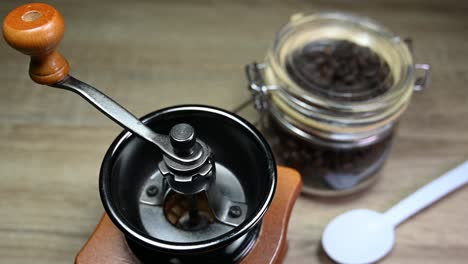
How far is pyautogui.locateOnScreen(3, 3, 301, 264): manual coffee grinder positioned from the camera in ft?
1.50

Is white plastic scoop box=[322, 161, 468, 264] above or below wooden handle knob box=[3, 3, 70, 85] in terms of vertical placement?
below

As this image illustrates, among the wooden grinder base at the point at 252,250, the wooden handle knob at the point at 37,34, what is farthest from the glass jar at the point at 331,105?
the wooden handle knob at the point at 37,34

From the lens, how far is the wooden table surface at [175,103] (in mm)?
686

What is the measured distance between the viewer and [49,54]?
0.45 m

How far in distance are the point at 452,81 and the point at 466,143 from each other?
121 mm

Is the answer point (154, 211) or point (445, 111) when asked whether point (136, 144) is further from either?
point (445, 111)

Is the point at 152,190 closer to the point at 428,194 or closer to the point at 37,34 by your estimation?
the point at 37,34

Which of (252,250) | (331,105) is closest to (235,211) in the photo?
(252,250)

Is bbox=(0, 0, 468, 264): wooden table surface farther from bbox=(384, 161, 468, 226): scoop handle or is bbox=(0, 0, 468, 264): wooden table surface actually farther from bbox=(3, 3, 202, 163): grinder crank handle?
bbox=(3, 3, 202, 163): grinder crank handle

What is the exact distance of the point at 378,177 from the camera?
0.74m

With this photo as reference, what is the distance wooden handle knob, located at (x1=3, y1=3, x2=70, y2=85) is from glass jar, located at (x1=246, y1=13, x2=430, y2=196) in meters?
0.29

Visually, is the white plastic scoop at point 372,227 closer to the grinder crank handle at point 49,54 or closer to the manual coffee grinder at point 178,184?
the manual coffee grinder at point 178,184

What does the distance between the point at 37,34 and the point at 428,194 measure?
52 centimetres

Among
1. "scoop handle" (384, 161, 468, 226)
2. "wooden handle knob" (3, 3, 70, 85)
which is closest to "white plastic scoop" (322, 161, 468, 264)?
"scoop handle" (384, 161, 468, 226)
